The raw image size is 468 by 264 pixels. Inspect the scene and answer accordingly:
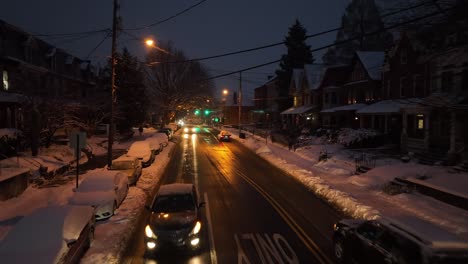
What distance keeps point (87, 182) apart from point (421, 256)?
1232cm

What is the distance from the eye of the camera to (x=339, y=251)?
9.76 m

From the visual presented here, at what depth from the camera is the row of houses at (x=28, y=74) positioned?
2934 cm

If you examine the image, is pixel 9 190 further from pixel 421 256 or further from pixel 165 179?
pixel 421 256

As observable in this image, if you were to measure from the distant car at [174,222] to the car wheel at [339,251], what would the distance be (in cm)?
361

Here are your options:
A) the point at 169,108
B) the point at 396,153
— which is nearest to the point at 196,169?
the point at 396,153

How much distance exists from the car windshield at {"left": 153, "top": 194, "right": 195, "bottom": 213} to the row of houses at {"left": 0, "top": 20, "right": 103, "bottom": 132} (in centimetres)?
2027

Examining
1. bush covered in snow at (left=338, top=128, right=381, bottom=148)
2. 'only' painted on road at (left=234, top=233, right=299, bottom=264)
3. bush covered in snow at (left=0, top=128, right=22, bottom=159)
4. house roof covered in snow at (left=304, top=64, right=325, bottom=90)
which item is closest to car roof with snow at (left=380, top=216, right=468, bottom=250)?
'only' painted on road at (left=234, top=233, right=299, bottom=264)

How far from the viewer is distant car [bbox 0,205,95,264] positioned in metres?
7.73

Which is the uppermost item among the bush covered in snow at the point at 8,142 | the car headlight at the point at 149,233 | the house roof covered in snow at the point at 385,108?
the house roof covered in snow at the point at 385,108

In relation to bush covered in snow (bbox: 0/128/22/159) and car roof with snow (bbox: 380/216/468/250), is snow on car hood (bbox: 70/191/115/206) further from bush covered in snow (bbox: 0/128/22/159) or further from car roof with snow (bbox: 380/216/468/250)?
bush covered in snow (bbox: 0/128/22/159)

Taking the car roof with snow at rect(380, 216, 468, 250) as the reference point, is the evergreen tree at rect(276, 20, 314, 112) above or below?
above

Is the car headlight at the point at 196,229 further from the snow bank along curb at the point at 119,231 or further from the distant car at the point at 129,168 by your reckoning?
the distant car at the point at 129,168

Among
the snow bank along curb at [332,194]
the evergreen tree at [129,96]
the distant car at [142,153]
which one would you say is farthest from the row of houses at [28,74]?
the snow bank along curb at [332,194]

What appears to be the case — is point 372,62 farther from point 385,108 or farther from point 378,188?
point 378,188
